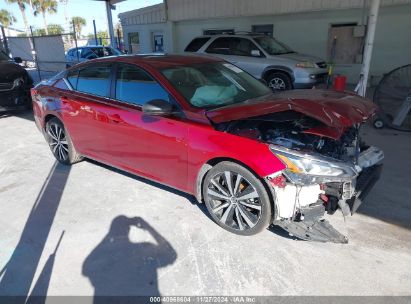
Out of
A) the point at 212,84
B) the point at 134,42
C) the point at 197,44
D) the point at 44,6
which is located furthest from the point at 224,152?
the point at 44,6

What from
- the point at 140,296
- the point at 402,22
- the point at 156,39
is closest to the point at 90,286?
the point at 140,296

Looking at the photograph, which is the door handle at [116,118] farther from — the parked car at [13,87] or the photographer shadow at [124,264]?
the parked car at [13,87]

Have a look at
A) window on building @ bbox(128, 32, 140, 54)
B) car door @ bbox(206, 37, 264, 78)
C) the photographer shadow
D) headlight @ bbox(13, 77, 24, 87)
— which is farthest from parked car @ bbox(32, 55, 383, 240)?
window on building @ bbox(128, 32, 140, 54)

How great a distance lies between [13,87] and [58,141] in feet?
13.9

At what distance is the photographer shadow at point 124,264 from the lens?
259 centimetres

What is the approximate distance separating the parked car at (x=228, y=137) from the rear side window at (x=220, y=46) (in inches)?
238

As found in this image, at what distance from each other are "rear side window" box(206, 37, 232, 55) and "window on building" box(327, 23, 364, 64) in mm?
4245

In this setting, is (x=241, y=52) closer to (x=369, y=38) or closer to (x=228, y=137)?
(x=369, y=38)

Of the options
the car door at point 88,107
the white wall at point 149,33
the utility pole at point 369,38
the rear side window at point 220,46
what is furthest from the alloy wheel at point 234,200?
the white wall at point 149,33

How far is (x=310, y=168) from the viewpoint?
2.72 m

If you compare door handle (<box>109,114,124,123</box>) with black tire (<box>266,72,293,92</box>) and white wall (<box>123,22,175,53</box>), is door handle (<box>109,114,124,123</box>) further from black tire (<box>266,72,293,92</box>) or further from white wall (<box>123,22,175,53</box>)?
white wall (<box>123,22,175,53</box>)

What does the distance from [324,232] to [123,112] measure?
96.1 inches

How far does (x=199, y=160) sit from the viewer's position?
3229 millimetres

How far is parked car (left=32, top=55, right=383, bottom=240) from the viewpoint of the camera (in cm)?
280
